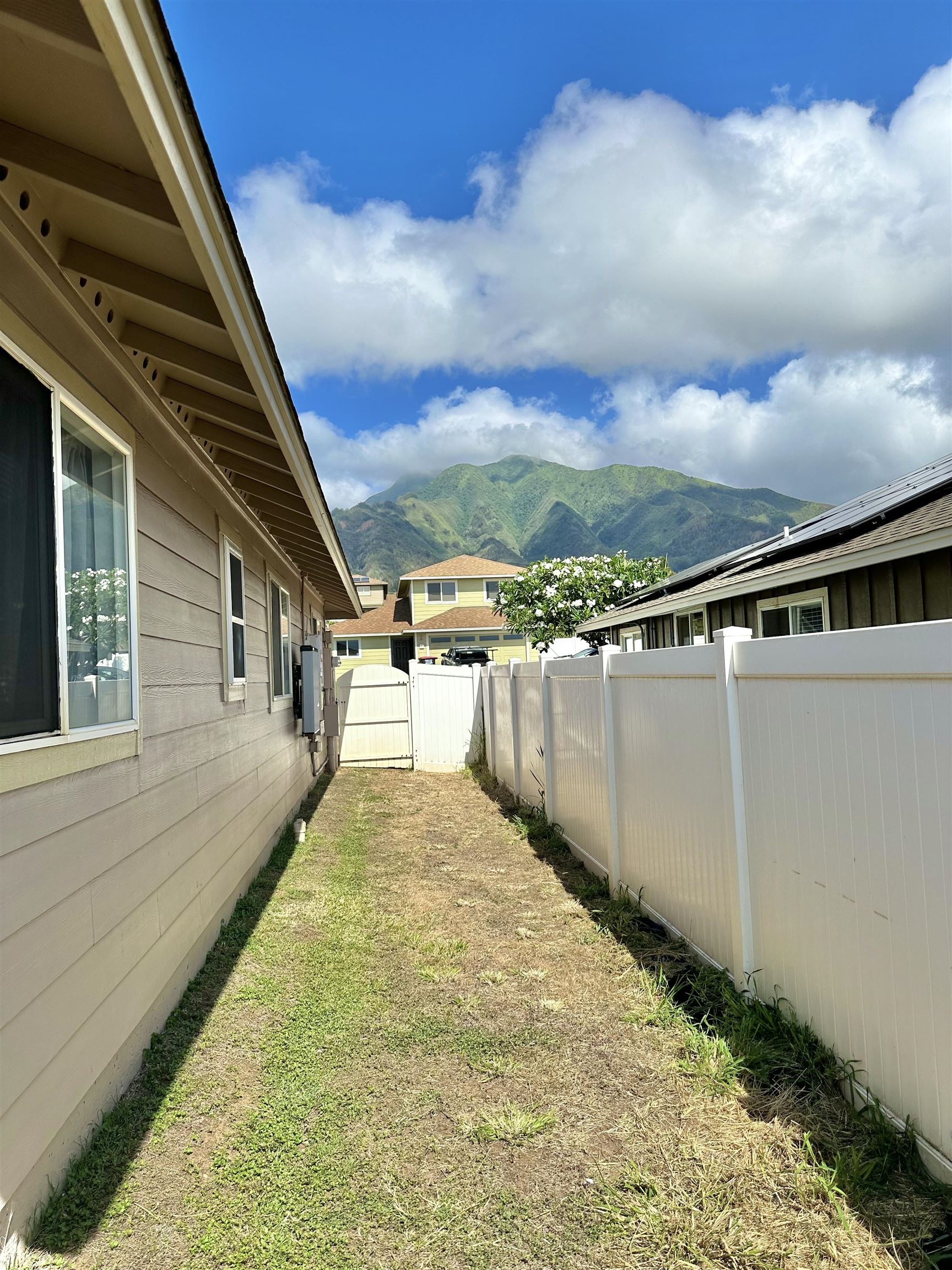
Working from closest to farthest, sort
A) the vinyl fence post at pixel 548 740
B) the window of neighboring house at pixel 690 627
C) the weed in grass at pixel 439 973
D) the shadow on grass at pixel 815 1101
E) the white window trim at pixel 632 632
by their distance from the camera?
the shadow on grass at pixel 815 1101 < the weed in grass at pixel 439 973 < the vinyl fence post at pixel 548 740 < the window of neighboring house at pixel 690 627 < the white window trim at pixel 632 632

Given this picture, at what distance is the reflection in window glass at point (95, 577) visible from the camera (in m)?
2.77

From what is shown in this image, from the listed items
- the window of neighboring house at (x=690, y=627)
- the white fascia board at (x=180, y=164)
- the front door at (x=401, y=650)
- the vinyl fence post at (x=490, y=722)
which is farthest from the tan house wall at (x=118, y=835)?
the front door at (x=401, y=650)

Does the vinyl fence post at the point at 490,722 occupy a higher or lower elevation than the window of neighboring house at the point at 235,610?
lower

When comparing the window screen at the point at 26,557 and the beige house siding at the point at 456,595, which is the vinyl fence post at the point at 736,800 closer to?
the window screen at the point at 26,557

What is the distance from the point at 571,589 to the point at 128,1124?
83.2 feet

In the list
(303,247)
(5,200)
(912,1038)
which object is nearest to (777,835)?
(912,1038)

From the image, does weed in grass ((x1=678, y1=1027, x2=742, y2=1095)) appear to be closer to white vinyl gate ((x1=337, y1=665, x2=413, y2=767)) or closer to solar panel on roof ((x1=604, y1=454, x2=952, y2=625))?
solar panel on roof ((x1=604, y1=454, x2=952, y2=625))

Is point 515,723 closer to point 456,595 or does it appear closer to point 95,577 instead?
point 95,577

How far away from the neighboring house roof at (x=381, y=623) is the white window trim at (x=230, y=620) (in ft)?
110

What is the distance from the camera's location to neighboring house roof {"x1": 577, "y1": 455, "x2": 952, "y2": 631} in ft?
21.4

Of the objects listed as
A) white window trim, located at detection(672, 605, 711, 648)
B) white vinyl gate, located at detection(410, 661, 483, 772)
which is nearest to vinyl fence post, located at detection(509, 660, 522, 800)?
white window trim, located at detection(672, 605, 711, 648)

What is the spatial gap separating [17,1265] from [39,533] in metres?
1.98

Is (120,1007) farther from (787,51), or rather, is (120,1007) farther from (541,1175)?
(787,51)

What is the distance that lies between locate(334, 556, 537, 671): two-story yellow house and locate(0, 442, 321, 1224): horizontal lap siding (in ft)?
109
